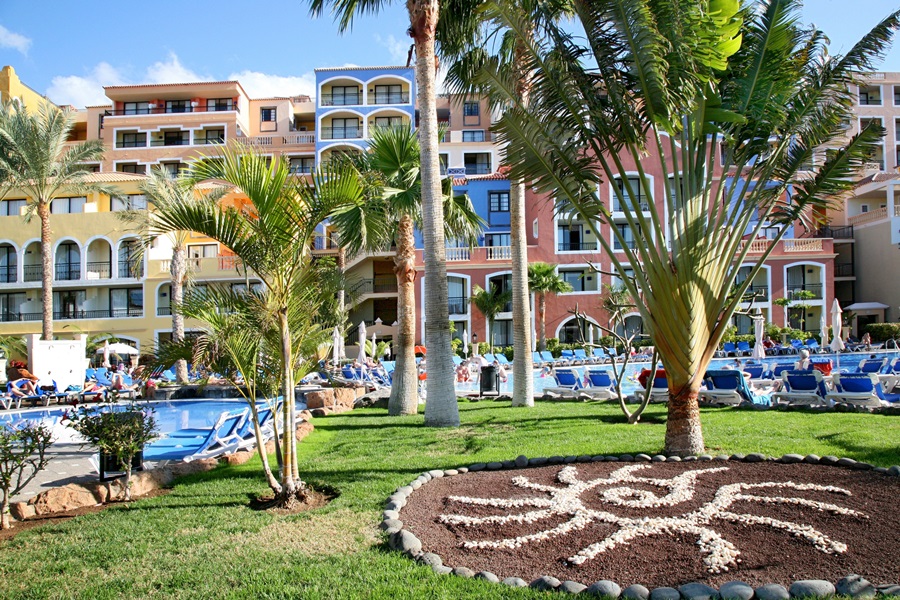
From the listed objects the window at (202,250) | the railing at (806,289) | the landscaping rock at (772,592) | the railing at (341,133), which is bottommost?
the landscaping rock at (772,592)

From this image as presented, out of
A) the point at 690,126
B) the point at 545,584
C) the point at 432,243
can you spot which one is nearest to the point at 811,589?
the point at 545,584

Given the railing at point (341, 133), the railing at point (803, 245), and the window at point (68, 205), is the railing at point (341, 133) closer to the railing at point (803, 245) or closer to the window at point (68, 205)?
the window at point (68, 205)

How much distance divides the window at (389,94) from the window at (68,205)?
21.4 metres

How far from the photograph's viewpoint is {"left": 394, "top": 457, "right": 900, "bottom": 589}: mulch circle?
4.49 m

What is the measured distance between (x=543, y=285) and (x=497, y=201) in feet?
35.8

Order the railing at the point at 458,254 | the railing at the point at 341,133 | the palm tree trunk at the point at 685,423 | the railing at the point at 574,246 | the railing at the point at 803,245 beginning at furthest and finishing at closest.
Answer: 1. the railing at the point at 341,133
2. the railing at the point at 574,246
3. the railing at the point at 458,254
4. the railing at the point at 803,245
5. the palm tree trunk at the point at 685,423

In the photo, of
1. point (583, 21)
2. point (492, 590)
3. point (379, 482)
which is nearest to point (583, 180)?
point (583, 21)

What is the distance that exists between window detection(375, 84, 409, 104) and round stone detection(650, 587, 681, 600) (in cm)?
4839

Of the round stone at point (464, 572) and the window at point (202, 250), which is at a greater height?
the window at point (202, 250)

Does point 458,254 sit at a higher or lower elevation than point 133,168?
lower

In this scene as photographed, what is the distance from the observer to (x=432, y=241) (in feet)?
38.2

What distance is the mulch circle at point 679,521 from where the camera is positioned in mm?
4488

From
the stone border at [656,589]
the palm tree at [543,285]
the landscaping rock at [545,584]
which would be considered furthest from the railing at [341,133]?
the landscaping rock at [545,584]

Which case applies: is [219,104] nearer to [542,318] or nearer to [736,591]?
[542,318]
